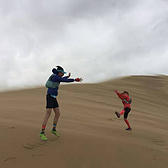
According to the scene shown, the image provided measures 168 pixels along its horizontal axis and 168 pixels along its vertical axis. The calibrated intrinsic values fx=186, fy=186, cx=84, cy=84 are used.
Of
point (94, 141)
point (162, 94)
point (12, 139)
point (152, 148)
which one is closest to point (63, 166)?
point (94, 141)

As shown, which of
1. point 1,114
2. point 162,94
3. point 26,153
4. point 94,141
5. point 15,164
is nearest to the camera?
point 15,164

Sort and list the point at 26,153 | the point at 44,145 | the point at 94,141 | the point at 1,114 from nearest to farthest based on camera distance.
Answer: the point at 26,153, the point at 44,145, the point at 94,141, the point at 1,114

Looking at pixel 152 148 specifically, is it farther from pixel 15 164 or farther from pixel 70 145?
pixel 15 164

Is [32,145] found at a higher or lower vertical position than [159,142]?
higher

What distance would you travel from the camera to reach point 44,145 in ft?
12.7

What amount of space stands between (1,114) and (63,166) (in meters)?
4.23

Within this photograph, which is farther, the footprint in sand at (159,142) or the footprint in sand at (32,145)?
the footprint in sand at (159,142)

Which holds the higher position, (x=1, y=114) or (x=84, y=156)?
(x=1, y=114)

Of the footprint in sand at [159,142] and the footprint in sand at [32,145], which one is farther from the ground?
the footprint in sand at [32,145]

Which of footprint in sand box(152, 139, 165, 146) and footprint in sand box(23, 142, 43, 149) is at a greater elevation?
footprint in sand box(23, 142, 43, 149)

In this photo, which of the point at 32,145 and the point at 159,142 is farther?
the point at 159,142

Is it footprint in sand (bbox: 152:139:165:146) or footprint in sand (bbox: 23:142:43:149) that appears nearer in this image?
footprint in sand (bbox: 23:142:43:149)

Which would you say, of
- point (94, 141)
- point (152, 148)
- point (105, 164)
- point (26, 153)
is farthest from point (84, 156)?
point (152, 148)

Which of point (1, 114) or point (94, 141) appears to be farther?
point (1, 114)
